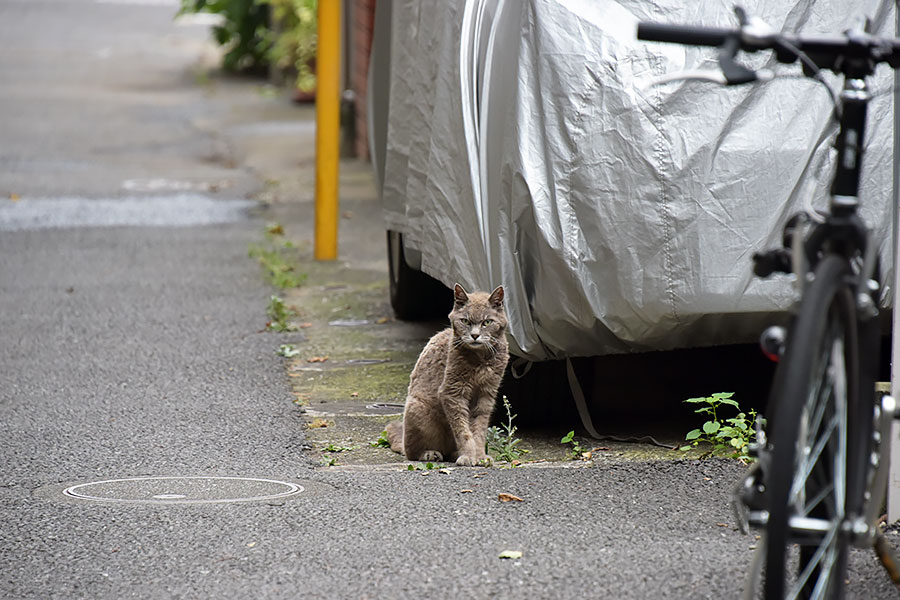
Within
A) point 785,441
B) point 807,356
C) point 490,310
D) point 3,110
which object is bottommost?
point 3,110

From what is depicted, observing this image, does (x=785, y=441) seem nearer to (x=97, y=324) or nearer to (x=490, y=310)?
(x=490, y=310)

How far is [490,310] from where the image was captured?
4668 millimetres

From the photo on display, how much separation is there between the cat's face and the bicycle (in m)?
2.00

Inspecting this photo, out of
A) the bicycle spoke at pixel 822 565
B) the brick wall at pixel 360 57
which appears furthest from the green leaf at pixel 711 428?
the brick wall at pixel 360 57

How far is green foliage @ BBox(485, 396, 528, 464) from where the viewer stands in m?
4.82

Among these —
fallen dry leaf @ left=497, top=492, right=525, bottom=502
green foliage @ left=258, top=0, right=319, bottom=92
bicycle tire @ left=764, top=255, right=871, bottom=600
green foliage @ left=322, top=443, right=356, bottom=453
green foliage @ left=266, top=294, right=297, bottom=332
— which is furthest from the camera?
green foliage @ left=258, top=0, right=319, bottom=92

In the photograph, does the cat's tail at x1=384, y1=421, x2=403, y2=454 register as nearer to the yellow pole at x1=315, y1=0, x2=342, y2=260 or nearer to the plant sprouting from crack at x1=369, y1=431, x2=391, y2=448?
the plant sprouting from crack at x1=369, y1=431, x2=391, y2=448

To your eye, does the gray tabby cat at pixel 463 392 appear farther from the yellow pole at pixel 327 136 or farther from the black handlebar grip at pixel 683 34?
the yellow pole at pixel 327 136

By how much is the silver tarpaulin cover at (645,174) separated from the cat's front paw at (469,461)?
460 mm

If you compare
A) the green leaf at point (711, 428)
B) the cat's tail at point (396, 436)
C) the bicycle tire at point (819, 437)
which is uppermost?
the bicycle tire at point (819, 437)

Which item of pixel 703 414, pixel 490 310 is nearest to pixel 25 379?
pixel 490 310

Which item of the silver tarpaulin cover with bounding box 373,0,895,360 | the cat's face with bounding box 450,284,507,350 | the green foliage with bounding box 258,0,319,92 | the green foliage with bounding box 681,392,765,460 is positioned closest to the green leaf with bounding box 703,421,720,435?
the green foliage with bounding box 681,392,765,460

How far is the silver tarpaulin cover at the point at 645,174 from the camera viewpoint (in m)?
4.43

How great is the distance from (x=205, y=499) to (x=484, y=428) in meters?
1.18
